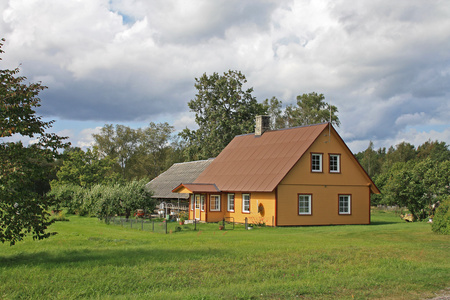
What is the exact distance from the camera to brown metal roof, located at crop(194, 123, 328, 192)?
30.1m

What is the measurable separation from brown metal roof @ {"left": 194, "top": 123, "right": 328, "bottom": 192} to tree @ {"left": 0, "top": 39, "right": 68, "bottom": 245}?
59.7 ft

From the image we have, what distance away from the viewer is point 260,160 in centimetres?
3297

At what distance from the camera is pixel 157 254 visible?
13906 mm

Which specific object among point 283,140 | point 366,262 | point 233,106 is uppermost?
point 233,106

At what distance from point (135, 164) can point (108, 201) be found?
47907 millimetres

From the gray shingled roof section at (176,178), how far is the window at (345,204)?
12.9m

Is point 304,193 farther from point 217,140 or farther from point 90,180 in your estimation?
point 90,180

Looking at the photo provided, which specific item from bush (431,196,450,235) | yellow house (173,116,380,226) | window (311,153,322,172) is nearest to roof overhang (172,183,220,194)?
yellow house (173,116,380,226)

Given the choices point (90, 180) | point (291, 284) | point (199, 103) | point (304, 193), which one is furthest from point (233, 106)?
point (291, 284)

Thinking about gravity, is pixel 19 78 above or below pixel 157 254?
above

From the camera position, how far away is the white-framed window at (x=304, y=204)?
2981 cm

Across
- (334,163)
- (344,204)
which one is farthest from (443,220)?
(334,163)

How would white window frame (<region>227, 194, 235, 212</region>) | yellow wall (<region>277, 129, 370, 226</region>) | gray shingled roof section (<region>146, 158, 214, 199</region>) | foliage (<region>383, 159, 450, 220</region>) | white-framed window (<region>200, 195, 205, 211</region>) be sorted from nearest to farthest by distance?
yellow wall (<region>277, 129, 370, 226</region>) → foliage (<region>383, 159, 450, 220</region>) → white window frame (<region>227, 194, 235, 212</region>) → white-framed window (<region>200, 195, 205, 211</region>) → gray shingled roof section (<region>146, 158, 214, 199</region>)

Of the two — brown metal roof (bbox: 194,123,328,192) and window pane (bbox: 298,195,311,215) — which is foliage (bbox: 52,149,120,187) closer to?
brown metal roof (bbox: 194,123,328,192)
